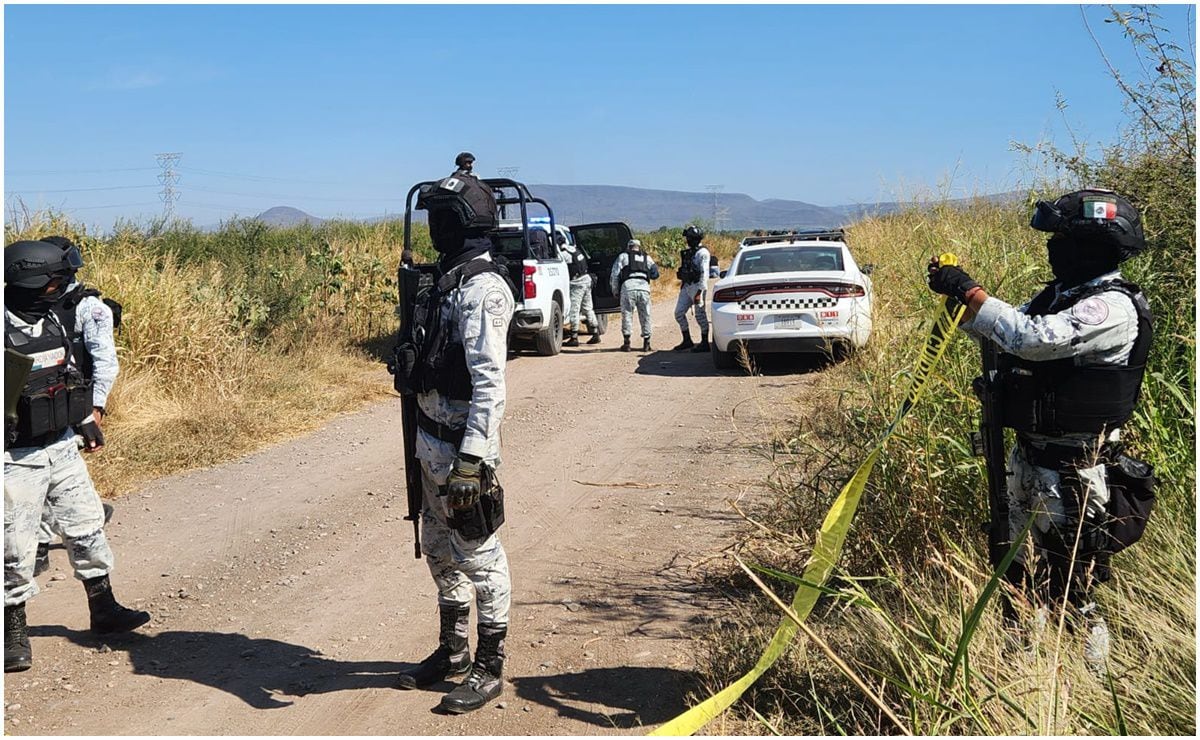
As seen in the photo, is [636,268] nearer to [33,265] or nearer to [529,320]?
[529,320]

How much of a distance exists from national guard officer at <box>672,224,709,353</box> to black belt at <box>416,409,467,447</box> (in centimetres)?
941

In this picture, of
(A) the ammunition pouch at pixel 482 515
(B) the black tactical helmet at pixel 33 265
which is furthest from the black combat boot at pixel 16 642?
(A) the ammunition pouch at pixel 482 515

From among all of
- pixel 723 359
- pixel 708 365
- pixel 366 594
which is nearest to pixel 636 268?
pixel 708 365

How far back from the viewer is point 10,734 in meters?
3.79

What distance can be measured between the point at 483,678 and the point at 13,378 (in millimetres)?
2221

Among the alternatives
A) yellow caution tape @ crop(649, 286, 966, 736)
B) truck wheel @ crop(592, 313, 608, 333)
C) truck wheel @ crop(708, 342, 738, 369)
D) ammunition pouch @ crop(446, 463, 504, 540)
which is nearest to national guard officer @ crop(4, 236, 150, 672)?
ammunition pouch @ crop(446, 463, 504, 540)

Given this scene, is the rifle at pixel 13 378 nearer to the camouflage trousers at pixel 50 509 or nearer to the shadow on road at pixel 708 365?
the camouflage trousers at pixel 50 509

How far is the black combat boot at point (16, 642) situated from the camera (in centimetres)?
430

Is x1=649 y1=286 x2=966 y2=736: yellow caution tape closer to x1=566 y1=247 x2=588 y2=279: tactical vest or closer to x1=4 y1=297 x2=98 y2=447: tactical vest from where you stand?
x1=4 y1=297 x2=98 y2=447: tactical vest

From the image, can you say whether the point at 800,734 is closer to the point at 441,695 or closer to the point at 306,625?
the point at 441,695

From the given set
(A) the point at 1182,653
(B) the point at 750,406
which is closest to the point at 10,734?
(A) the point at 1182,653

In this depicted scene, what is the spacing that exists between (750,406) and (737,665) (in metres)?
5.68

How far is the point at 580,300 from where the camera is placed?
14.9 metres

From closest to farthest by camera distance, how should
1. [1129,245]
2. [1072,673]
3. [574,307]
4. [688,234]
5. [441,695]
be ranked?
[1072,673]
[1129,245]
[441,695]
[688,234]
[574,307]
